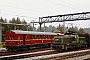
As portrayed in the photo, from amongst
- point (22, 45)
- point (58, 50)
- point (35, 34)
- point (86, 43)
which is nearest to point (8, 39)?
point (22, 45)

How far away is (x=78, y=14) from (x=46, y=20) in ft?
30.7

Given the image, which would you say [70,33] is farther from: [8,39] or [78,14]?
[78,14]

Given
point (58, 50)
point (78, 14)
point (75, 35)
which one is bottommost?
point (58, 50)

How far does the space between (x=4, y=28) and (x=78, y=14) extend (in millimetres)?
34597

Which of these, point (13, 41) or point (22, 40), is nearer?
point (13, 41)

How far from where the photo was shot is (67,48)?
24.8 m

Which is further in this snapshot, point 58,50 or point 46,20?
point 46,20

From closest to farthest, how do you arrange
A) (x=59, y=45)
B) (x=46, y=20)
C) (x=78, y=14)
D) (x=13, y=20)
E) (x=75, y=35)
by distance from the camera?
(x=59, y=45) → (x=75, y=35) → (x=78, y=14) → (x=46, y=20) → (x=13, y=20)

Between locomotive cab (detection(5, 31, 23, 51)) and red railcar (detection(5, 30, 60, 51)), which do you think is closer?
locomotive cab (detection(5, 31, 23, 51))

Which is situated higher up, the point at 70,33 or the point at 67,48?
the point at 70,33

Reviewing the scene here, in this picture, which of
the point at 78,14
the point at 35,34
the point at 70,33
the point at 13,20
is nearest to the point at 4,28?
the point at 13,20

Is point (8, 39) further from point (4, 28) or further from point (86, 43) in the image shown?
point (4, 28)

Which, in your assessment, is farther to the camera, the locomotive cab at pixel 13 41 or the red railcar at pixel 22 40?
the red railcar at pixel 22 40

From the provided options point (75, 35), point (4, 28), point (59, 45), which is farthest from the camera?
point (4, 28)
